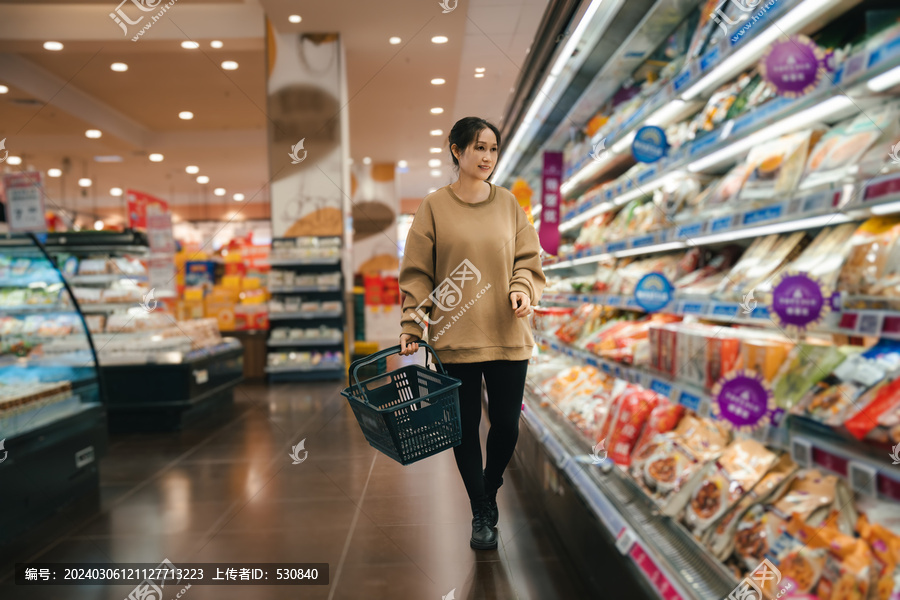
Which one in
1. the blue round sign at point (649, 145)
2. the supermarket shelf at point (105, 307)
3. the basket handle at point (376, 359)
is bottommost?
the basket handle at point (376, 359)

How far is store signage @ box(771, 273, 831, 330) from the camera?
141 cm

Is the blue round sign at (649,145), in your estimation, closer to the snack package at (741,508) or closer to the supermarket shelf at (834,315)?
the supermarket shelf at (834,315)

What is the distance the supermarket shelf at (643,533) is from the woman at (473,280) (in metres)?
0.36

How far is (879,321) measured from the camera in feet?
4.05

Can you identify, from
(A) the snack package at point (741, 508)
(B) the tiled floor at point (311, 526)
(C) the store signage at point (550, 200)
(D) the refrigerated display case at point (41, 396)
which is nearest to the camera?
(A) the snack package at point (741, 508)

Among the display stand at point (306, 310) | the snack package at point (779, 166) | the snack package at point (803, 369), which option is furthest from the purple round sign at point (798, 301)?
the display stand at point (306, 310)

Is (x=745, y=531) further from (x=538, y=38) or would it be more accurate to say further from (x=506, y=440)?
(x=538, y=38)

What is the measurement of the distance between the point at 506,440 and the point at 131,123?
11.9 m

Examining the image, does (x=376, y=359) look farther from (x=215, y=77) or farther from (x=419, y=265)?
(x=215, y=77)

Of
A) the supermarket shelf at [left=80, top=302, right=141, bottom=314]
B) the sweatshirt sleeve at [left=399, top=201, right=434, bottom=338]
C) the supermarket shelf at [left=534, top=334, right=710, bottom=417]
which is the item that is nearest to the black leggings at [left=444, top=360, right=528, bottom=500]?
the sweatshirt sleeve at [left=399, top=201, right=434, bottom=338]

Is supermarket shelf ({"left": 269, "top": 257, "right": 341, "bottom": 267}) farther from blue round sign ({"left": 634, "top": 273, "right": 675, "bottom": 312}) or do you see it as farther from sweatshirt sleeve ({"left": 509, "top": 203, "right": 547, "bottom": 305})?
blue round sign ({"left": 634, "top": 273, "right": 675, "bottom": 312})

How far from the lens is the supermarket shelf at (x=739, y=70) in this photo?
1.28 m

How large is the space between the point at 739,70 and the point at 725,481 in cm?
151

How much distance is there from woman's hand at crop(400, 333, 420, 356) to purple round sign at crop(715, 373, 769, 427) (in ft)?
3.23
